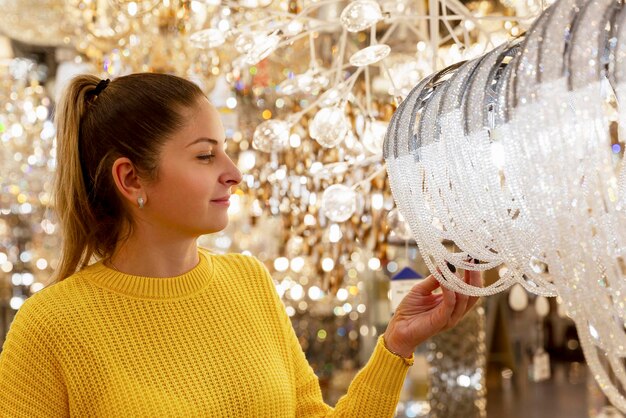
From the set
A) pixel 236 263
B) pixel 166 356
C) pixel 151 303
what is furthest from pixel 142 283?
pixel 236 263

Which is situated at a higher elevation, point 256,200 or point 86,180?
point 86,180

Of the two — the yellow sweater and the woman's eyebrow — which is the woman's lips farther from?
the yellow sweater

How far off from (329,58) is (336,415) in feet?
7.84

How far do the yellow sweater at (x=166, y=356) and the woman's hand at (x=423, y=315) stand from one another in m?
0.04

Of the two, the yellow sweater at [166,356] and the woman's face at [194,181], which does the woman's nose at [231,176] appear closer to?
the woman's face at [194,181]

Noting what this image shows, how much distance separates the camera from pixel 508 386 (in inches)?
275

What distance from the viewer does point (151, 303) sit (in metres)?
1.70

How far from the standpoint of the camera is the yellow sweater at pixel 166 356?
1571mm

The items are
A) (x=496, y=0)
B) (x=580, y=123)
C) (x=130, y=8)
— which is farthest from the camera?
(x=496, y=0)

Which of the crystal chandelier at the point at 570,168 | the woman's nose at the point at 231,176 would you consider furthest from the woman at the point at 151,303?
the crystal chandelier at the point at 570,168

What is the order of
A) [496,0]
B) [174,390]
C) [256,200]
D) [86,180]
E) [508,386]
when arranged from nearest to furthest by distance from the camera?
[174,390] < [86,180] < [256,200] < [496,0] < [508,386]

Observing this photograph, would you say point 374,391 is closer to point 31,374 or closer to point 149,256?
point 149,256

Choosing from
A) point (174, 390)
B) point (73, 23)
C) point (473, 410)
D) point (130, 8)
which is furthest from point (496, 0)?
point (174, 390)

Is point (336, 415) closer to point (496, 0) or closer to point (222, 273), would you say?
point (222, 273)
